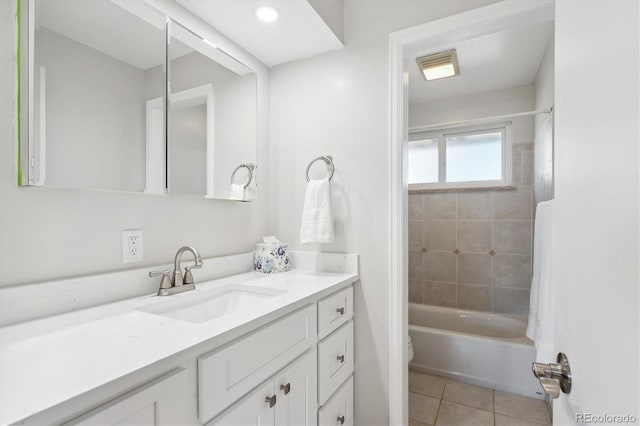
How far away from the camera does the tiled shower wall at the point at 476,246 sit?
2.68 metres

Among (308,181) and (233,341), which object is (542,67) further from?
(233,341)

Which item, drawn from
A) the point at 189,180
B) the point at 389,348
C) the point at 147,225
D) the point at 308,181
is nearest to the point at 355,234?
the point at 308,181

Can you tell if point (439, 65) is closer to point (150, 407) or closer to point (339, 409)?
point (339, 409)

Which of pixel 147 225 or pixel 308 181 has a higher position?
pixel 308 181

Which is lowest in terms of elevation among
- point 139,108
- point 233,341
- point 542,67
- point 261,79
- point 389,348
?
point 389,348

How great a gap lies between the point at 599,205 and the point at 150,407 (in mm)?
847

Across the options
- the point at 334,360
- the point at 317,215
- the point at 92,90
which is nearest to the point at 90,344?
the point at 92,90

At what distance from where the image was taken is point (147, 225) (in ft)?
3.87

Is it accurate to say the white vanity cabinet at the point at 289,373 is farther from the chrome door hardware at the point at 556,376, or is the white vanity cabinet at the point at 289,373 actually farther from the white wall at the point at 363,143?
the chrome door hardware at the point at 556,376

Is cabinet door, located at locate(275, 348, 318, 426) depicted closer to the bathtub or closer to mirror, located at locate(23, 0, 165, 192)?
mirror, located at locate(23, 0, 165, 192)

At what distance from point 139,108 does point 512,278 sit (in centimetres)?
300

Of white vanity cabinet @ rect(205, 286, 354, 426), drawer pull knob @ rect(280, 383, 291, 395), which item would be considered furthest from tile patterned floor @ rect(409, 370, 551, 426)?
drawer pull knob @ rect(280, 383, 291, 395)

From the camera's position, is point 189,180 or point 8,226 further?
point 189,180

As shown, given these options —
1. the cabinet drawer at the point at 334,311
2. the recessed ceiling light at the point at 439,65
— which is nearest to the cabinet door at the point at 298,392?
the cabinet drawer at the point at 334,311
